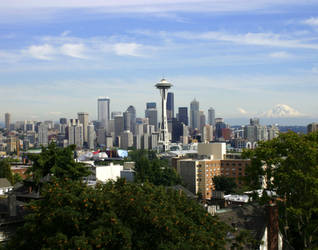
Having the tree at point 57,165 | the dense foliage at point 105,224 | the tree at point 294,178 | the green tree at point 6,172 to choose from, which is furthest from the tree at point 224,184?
the dense foliage at point 105,224

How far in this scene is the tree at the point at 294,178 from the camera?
2875 centimetres

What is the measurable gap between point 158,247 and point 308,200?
14423 mm

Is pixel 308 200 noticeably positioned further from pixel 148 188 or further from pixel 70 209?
pixel 70 209

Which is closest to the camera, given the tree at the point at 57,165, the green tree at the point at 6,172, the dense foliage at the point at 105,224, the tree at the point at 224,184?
the dense foliage at the point at 105,224

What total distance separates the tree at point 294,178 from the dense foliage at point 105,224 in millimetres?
10421

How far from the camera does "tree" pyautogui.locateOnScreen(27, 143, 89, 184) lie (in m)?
33.8

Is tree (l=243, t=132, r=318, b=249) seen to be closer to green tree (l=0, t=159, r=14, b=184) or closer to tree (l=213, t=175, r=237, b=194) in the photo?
tree (l=213, t=175, r=237, b=194)

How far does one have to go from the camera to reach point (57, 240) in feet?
55.3

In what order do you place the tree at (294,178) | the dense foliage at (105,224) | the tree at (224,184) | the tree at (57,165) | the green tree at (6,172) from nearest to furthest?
1. the dense foliage at (105,224)
2. the tree at (294,178)
3. the tree at (57,165)
4. the green tree at (6,172)
5. the tree at (224,184)

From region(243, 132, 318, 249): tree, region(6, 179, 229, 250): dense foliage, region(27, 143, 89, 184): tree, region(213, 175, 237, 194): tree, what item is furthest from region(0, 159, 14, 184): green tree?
region(6, 179, 229, 250): dense foliage

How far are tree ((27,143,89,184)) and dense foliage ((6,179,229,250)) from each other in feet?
46.4

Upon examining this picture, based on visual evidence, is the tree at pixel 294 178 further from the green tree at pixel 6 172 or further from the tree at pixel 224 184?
the green tree at pixel 6 172

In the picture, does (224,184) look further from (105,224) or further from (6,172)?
(105,224)

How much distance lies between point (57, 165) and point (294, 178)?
51.0 ft
